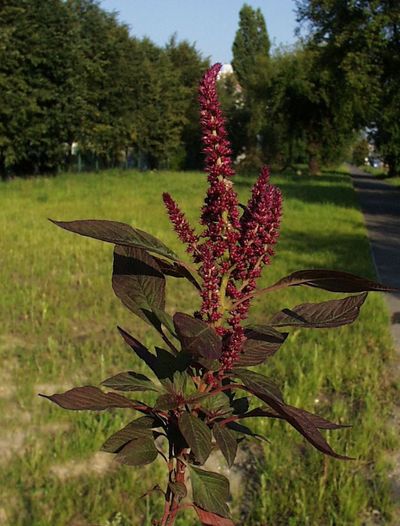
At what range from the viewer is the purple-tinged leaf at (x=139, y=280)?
1.22 metres

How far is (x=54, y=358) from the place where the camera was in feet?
22.6

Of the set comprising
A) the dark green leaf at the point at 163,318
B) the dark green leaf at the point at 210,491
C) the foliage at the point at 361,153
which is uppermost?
the foliage at the point at 361,153

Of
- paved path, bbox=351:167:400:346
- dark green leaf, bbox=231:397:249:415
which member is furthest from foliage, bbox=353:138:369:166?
dark green leaf, bbox=231:397:249:415

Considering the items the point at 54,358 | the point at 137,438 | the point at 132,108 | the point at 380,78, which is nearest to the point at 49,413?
the point at 54,358

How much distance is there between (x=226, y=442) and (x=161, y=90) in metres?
59.9

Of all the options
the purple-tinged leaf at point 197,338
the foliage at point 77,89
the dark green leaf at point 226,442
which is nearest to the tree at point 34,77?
the foliage at point 77,89

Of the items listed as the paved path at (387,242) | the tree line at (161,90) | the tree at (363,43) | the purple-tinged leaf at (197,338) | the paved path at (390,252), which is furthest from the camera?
the tree line at (161,90)

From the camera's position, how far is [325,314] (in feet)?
3.96

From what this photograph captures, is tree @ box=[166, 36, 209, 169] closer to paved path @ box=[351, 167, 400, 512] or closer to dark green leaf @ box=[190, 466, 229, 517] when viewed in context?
paved path @ box=[351, 167, 400, 512]

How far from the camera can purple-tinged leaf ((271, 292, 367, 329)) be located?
1187 millimetres

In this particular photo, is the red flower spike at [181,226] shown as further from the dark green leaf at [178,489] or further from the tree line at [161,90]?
the tree line at [161,90]

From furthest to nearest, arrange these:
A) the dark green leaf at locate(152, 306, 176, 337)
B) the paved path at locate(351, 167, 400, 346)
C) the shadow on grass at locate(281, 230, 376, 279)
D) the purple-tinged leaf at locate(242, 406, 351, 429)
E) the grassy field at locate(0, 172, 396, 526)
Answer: the shadow on grass at locate(281, 230, 376, 279) < the paved path at locate(351, 167, 400, 346) < the grassy field at locate(0, 172, 396, 526) < the dark green leaf at locate(152, 306, 176, 337) < the purple-tinged leaf at locate(242, 406, 351, 429)

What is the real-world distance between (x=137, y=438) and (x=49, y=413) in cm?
461

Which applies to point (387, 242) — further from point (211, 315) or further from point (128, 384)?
point (211, 315)
